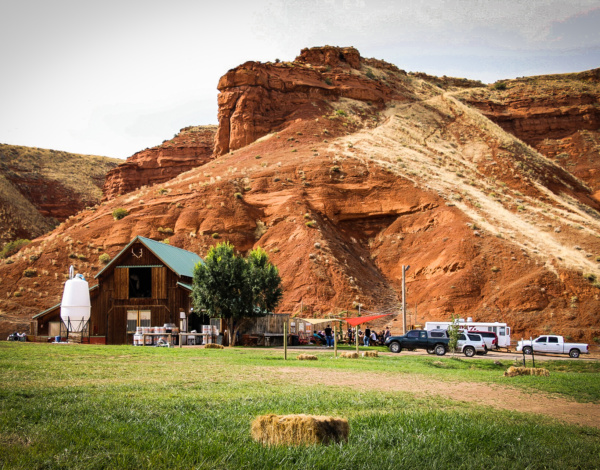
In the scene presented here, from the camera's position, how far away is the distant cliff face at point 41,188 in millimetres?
104938

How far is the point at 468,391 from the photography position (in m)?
15.1

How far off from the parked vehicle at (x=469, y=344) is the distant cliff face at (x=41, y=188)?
87.1 m

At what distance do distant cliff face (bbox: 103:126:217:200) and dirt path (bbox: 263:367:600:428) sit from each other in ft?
334

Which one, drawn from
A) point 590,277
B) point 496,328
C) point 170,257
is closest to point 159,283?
point 170,257

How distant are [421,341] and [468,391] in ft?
69.2

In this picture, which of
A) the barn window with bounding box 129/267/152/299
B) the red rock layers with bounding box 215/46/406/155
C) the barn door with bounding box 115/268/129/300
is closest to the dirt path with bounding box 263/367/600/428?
the barn door with bounding box 115/268/129/300

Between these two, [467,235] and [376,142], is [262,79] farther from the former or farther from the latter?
[467,235]

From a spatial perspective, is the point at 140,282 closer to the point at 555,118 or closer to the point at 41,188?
the point at 41,188

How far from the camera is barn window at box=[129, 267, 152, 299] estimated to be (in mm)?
42719

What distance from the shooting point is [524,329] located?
4784cm

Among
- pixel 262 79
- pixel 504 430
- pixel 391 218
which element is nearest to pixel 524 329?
pixel 391 218

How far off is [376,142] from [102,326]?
175 ft

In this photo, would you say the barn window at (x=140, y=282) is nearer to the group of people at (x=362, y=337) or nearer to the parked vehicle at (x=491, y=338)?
the group of people at (x=362, y=337)

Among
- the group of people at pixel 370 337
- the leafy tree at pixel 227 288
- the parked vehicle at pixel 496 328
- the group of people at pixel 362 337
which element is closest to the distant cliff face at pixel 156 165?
the group of people at pixel 362 337
